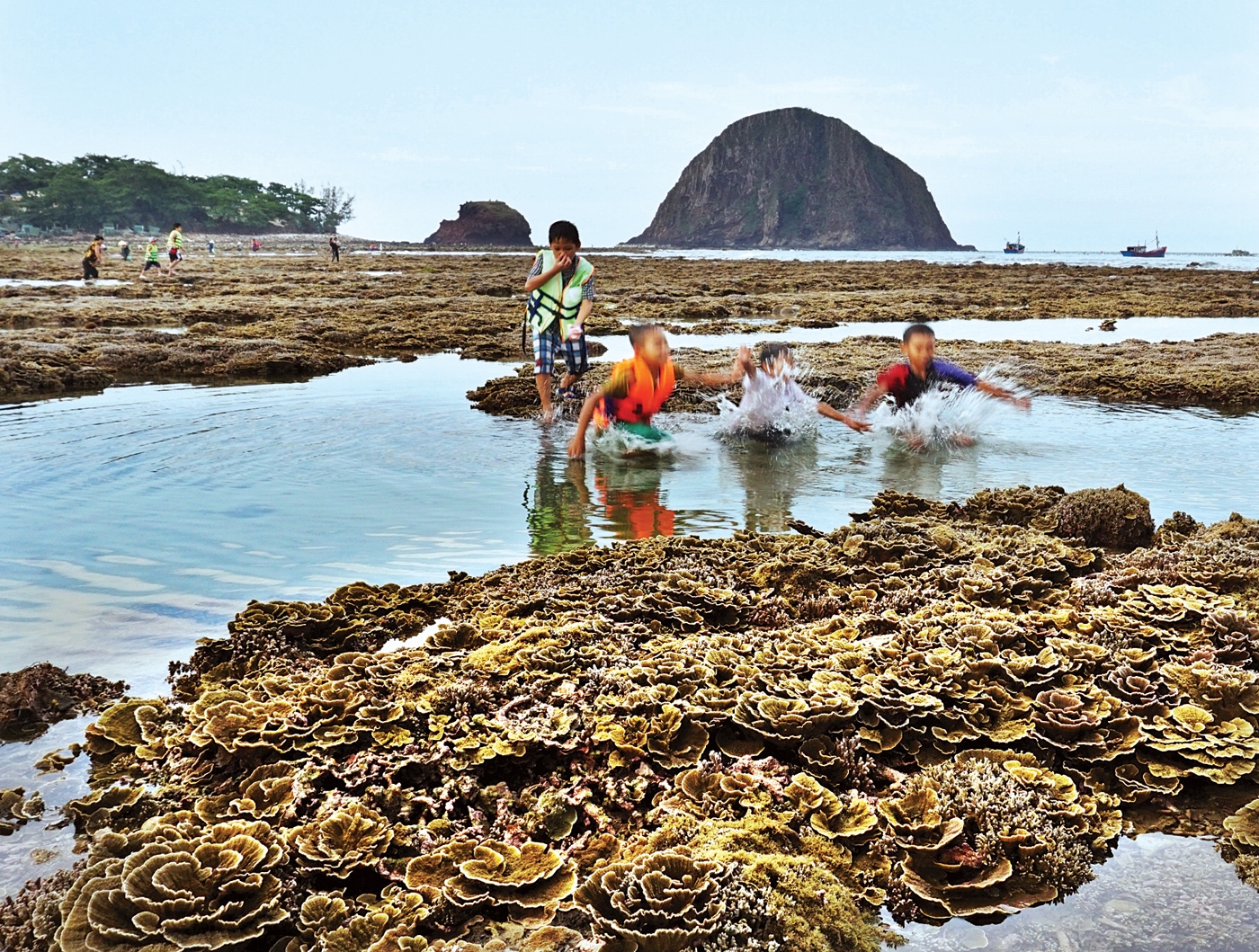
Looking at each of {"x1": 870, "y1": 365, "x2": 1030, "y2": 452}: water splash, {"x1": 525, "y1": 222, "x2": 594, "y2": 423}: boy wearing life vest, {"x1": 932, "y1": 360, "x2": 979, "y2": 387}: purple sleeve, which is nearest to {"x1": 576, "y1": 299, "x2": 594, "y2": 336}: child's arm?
{"x1": 525, "y1": 222, "x2": 594, "y2": 423}: boy wearing life vest

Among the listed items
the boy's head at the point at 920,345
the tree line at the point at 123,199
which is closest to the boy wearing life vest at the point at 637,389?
the boy's head at the point at 920,345

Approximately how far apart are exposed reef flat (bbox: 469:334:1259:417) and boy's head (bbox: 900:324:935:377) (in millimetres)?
2908

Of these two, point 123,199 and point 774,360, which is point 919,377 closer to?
point 774,360

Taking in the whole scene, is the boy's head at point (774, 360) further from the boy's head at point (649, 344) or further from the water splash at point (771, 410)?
the boy's head at point (649, 344)

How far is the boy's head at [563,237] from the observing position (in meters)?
11.7

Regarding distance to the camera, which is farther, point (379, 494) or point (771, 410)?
point (771, 410)

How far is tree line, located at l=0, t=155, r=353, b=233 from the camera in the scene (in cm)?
12350

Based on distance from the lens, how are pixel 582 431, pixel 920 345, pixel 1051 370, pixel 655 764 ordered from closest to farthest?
pixel 655 764 < pixel 582 431 < pixel 920 345 < pixel 1051 370

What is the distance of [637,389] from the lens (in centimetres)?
1080

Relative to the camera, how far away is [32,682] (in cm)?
452

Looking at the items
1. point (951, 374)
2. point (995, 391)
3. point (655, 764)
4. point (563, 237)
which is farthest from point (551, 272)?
point (655, 764)

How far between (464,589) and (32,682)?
2.40m

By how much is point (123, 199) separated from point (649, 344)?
143 m

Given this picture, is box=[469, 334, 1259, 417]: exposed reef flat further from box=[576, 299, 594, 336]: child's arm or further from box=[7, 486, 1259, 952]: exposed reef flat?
box=[7, 486, 1259, 952]: exposed reef flat
